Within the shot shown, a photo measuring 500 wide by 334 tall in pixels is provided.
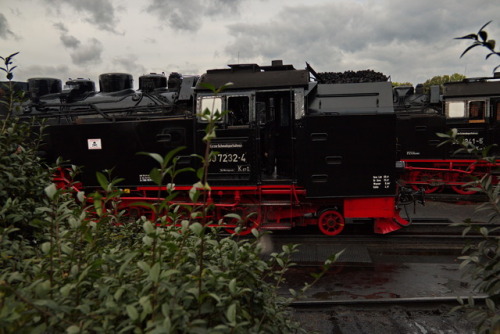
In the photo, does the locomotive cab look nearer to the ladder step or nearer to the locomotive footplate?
the locomotive footplate

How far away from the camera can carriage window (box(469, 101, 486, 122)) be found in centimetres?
1287

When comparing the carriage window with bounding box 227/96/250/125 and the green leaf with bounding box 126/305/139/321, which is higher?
the carriage window with bounding box 227/96/250/125

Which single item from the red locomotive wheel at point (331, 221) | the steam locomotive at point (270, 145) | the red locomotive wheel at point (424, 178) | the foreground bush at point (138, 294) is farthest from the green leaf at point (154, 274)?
the red locomotive wheel at point (424, 178)

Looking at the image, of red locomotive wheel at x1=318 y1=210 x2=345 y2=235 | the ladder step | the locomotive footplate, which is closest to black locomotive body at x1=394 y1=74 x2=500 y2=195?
the locomotive footplate

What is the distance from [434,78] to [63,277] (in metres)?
51.6

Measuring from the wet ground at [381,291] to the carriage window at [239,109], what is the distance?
2.90 metres

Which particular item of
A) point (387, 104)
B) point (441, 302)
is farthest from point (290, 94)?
point (441, 302)

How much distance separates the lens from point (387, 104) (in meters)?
7.97

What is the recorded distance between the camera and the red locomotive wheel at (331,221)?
8594 millimetres

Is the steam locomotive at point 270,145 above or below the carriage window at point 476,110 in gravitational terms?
below

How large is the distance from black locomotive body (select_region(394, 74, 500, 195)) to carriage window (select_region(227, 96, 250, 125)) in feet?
23.3

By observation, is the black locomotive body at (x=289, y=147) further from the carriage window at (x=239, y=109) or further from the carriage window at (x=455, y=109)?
the carriage window at (x=455, y=109)

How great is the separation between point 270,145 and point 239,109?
46.4 inches

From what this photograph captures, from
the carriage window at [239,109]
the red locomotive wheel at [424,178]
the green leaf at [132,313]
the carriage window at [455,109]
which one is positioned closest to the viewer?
the green leaf at [132,313]
